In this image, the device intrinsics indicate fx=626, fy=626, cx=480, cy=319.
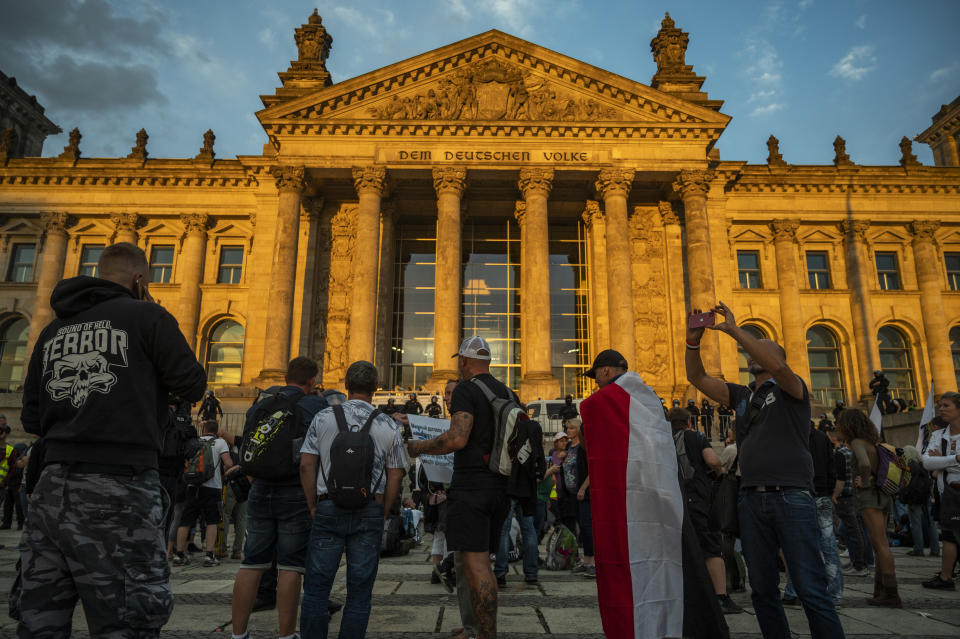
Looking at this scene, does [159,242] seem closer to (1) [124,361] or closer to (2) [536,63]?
(2) [536,63]

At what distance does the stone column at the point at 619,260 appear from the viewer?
24.9 metres

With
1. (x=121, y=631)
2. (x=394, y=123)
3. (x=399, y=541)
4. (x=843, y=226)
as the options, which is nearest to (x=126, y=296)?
(x=121, y=631)

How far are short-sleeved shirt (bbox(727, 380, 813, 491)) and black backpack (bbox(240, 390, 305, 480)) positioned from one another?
3268 mm

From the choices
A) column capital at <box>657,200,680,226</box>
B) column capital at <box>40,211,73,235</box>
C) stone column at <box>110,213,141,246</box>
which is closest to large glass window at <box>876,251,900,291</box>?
column capital at <box>657,200,680,226</box>

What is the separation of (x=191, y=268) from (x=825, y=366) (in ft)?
105

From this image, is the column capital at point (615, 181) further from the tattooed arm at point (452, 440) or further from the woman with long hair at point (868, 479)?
the tattooed arm at point (452, 440)

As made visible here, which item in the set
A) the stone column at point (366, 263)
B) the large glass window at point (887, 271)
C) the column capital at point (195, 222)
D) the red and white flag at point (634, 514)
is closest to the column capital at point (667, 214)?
the large glass window at point (887, 271)

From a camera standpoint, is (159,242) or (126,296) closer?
(126,296)

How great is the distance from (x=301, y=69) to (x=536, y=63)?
1093 centimetres

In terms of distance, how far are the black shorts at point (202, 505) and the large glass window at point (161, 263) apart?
25989 millimetres

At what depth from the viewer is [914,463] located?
9188 millimetres

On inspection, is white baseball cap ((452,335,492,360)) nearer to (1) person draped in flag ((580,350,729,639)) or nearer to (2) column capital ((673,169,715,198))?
(1) person draped in flag ((580,350,729,639))

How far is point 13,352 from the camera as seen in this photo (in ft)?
107

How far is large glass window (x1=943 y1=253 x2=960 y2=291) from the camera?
33.0 m
